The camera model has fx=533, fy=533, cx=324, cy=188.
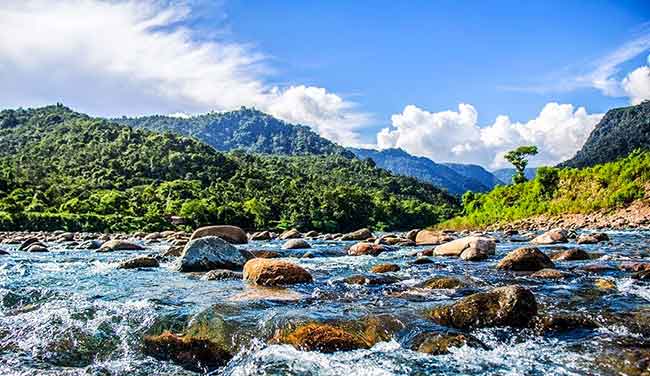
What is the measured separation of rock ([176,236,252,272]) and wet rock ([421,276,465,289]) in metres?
6.71

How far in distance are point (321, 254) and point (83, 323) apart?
52.4ft

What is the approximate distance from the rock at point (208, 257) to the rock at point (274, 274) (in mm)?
2855

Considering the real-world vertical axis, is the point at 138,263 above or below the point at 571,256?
below

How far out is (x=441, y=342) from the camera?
27.2 feet

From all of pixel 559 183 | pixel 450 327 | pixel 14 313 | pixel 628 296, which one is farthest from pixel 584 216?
pixel 14 313

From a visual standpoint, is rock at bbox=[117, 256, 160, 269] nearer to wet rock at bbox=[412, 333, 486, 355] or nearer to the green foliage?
wet rock at bbox=[412, 333, 486, 355]

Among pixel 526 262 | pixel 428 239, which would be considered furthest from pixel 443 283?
pixel 428 239

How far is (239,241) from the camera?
3070 cm

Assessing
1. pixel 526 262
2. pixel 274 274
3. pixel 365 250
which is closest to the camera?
pixel 274 274

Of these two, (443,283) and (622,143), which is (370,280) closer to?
(443,283)

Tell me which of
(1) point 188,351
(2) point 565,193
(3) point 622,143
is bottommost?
(1) point 188,351

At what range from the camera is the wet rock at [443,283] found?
42.9ft

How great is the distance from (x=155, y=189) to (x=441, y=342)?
352 feet

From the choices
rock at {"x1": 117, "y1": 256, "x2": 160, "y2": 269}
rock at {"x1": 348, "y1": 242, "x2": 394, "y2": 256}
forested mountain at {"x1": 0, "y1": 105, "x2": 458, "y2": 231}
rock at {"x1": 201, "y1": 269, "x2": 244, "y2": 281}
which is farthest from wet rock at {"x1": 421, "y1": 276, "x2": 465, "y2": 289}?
forested mountain at {"x1": 0, "y1": 105, "x2": 458, "y2": 231}
